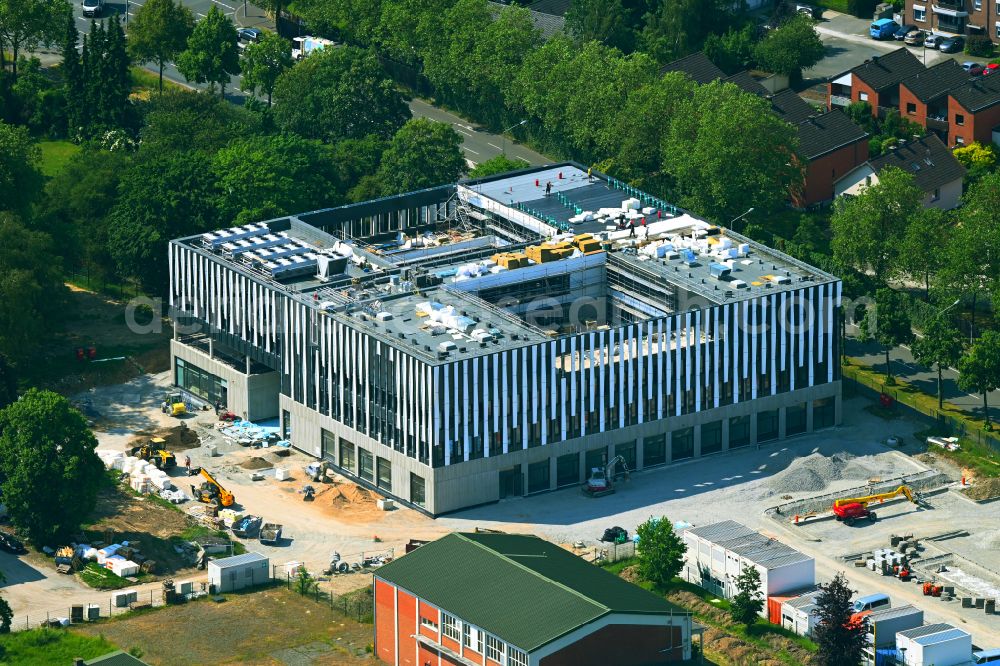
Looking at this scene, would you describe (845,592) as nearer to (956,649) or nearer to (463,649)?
(956,649)

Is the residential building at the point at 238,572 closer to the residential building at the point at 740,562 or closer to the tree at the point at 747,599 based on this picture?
the residential building at the point at 740,562

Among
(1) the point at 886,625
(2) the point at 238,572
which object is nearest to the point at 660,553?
(1) the point at 886,625

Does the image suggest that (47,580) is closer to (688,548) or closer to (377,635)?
(377,635)

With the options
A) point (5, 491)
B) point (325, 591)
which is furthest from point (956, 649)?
point (5, 491)

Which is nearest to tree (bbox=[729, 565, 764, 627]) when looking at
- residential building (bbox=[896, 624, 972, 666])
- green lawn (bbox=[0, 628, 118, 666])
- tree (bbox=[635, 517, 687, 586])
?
tree (bbox=[635, 517, 687, 586])

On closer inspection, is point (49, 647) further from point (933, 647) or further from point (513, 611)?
point (933, 647)

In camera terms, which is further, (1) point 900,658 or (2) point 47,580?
(2) point 47,580
